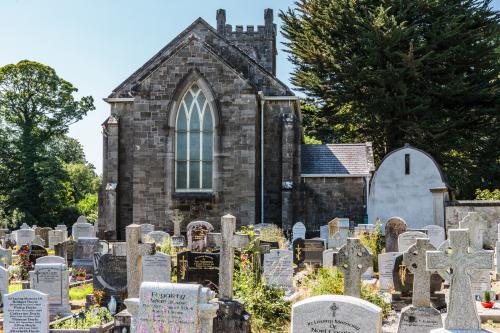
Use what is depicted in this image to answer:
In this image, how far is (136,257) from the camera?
1159cm

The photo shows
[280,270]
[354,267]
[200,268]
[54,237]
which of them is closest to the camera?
[354,267]

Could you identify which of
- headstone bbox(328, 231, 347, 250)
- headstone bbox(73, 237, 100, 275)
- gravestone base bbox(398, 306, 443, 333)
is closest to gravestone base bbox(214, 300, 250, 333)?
gravestone base bbox(398, 306, 443, 333)

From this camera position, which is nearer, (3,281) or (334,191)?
(3,281)

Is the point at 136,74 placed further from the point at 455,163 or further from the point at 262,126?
the point at 455,163

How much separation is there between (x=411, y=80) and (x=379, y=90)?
86.6 inches

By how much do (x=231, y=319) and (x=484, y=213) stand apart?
14962 millimetres

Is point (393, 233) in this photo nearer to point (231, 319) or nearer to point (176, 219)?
point (176, 219)

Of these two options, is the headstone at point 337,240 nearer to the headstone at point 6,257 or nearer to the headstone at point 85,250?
the headstone at point 85,250

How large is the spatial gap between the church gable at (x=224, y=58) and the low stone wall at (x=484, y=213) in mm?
7658

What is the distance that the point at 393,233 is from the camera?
17.8 metres

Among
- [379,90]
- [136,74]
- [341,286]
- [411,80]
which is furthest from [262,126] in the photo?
[341,286]

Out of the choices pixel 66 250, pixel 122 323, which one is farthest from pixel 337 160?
pixel 122 323

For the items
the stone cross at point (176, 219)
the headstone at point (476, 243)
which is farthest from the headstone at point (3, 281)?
the headstone at point (476, 243)

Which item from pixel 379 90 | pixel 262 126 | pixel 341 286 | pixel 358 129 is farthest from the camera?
pixel 358 129
